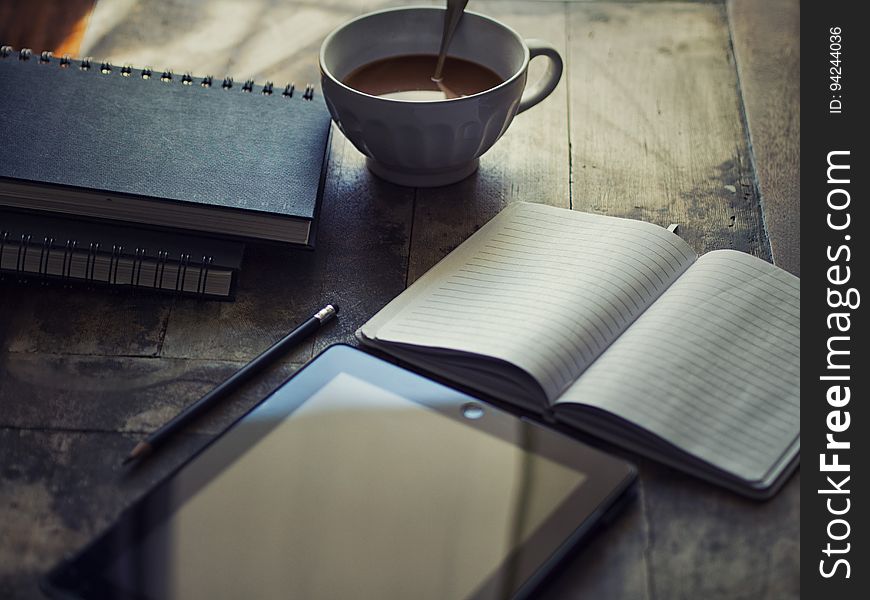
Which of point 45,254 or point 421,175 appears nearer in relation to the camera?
point 45,254

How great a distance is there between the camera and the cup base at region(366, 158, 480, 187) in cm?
96

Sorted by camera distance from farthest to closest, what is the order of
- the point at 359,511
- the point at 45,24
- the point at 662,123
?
the point at 45,24 → the point at 662,123 → the point at 359,511

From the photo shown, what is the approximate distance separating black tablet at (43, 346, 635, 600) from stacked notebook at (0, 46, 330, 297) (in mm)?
177

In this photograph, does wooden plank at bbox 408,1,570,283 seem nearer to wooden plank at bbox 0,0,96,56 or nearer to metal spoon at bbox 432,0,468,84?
metal spoon at bbox 432,0,468,84

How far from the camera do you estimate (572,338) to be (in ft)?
2.41

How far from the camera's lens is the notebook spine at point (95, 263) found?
2.70 ft

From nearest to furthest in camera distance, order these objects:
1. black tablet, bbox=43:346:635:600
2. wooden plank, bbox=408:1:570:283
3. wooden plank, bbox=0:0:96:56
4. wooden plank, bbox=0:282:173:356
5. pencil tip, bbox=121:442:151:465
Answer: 1. black tablet, bbox=43:346:635:600
2. pencil tip, bbox=121:442:151:465
3. wooden plank, bbox=0:282:173:356
4. wooden plank, bbox=408:1:570:283
5. wooden plank, bbox=0:0:96:56

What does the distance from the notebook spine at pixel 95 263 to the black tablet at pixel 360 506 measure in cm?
17

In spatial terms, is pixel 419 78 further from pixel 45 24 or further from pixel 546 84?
pixel 45 24

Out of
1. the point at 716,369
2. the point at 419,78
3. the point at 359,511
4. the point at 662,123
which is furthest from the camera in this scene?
the point at 662,123

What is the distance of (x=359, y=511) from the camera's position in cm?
62

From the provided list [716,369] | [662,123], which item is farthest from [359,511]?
[662,123]

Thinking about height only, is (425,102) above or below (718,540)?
above

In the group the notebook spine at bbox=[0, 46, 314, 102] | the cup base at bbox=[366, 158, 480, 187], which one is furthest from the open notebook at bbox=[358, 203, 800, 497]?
the notebook spine at bbox=[0, 46, 314, 102]
